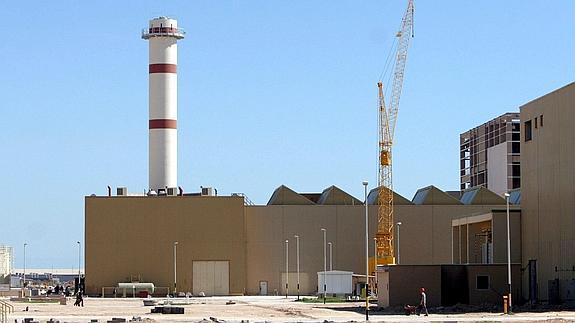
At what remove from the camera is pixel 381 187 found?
465 feet

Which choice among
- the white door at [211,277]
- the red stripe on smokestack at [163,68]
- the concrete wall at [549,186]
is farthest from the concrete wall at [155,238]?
the concrete wall at [549,186]

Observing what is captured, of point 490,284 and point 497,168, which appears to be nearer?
point 490,284

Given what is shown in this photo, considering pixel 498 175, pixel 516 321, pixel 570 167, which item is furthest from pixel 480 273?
pixel 498 175

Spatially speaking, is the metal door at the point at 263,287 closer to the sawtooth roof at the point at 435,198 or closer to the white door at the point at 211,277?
the white door at the point at 211,277

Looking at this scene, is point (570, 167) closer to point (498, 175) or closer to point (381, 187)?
point (381, 187)

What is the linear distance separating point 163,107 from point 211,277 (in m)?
20.3

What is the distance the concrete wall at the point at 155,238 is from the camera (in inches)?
5384

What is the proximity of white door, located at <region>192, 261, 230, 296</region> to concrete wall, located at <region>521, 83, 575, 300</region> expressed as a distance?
54.8 meters

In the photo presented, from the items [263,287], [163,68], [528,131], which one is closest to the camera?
[528,131]

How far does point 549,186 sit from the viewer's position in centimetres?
8244

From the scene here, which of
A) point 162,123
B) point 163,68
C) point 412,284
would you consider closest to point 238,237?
point 162,123

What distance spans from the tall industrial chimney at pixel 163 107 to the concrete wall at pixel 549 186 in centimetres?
5848

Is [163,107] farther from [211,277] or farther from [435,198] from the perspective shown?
[435,198]

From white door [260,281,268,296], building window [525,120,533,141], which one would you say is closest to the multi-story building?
white door [260,281,268,296]
